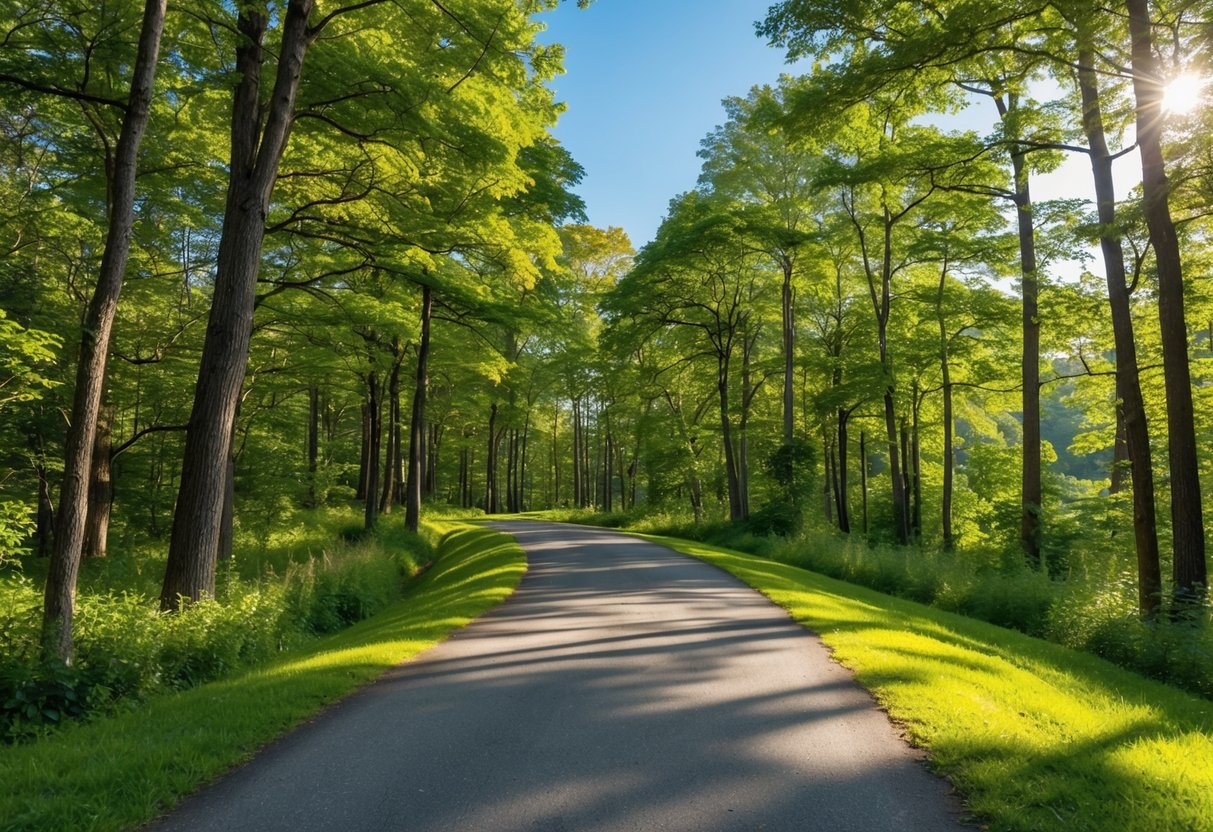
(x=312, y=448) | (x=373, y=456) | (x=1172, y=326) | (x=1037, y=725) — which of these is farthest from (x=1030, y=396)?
(x=312, y=448)

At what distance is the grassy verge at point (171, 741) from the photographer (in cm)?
344

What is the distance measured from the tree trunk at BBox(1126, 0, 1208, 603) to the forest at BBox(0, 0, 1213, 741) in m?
0.07

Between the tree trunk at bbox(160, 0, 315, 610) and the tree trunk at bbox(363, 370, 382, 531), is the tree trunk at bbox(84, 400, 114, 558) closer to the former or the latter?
the tree trunk at bbox(363, 370, 382, 531)

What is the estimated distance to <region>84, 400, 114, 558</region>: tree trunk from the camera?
47.2ft

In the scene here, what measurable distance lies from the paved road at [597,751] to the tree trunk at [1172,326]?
5927 millimetres

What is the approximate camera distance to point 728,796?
3613 millimetres

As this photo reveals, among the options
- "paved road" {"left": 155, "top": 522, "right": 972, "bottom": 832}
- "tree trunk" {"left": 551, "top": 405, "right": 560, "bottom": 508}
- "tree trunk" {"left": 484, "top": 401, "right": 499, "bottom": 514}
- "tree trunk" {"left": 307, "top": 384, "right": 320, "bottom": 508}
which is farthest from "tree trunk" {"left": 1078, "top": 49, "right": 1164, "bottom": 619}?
"tree trunk" {"left": 551, "top": 405, "right": 560, "bottom": 508}

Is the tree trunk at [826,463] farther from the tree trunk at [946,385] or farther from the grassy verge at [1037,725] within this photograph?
the grassy verge at [1037,725]

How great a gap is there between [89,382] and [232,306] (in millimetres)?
2074

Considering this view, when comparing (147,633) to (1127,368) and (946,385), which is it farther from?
(946,385)

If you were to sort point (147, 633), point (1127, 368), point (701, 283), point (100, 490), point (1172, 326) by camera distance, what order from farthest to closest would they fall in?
point (701, 283) < point (100, 490) < point (1127, 368) < point (1172, 326) < point (147, 633)

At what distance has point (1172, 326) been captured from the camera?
8781mm

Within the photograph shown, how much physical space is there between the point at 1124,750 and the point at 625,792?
320 centimetres

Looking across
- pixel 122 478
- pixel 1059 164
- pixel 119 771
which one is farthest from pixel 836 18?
pixel 122 478
